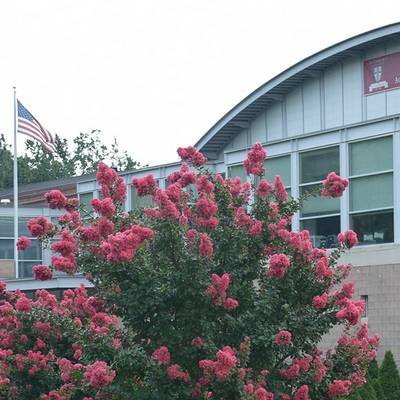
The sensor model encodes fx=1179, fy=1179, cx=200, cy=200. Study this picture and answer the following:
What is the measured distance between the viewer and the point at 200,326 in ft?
43.5

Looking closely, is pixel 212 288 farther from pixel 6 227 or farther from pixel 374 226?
pixel 6 227

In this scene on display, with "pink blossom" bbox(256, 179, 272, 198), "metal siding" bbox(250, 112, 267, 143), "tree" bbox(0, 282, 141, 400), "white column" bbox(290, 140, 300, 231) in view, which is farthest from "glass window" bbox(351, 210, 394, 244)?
"pink blossom" bbox(256, 179, 272, 198)

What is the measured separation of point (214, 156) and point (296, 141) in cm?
750

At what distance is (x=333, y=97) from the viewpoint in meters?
30.6

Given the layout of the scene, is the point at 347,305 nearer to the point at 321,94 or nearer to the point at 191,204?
the point at 191,204

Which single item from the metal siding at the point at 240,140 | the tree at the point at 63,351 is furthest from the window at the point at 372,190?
the metal siding at the point at 240,140

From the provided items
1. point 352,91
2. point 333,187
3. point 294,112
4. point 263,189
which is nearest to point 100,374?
point 263,189

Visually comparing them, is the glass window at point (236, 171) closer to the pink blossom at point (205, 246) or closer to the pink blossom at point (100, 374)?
the pink blossom at point (205, 246)

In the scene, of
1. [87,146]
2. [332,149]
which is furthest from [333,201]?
[87,146]

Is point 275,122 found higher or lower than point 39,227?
higher

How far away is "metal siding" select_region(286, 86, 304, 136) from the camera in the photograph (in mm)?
31531

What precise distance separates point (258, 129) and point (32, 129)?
10773 mm

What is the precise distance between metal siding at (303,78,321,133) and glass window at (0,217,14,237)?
1520cm

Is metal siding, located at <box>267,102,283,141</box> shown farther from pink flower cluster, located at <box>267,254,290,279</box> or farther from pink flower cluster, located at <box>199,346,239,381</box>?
pink flower cluster, located at <box>199,346,239,381</box>
